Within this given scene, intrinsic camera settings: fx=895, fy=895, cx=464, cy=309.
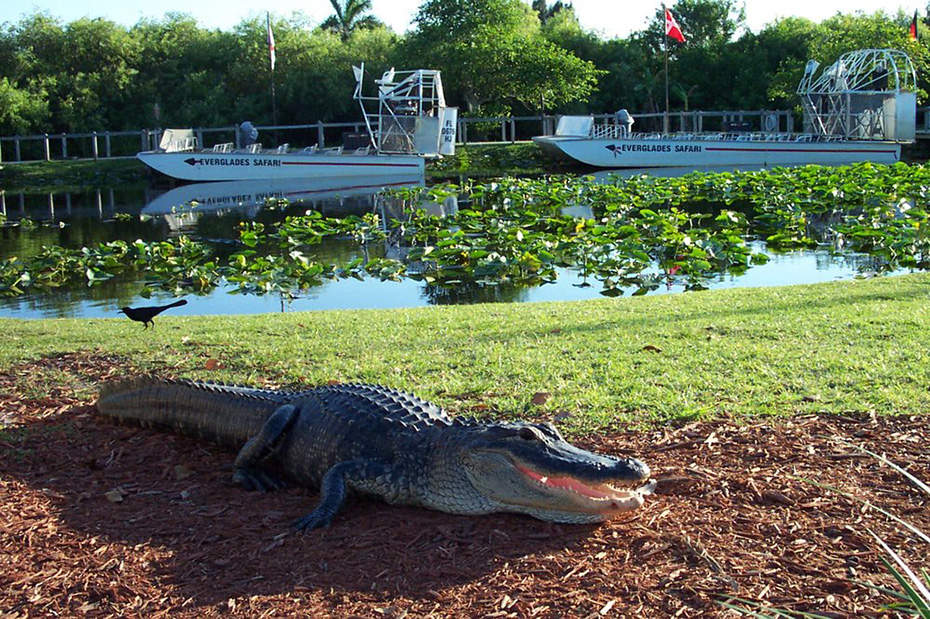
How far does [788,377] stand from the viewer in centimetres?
453

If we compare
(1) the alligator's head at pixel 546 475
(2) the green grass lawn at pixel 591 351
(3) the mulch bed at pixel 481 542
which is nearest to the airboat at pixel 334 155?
(2) the green grass lawn at pixel 591 351

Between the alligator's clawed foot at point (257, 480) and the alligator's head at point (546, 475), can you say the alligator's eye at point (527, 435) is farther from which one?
the alligator's clawed foot at point (257, 480)

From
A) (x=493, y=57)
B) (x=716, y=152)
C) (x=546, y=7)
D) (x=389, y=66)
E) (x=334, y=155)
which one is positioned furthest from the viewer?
(x=546, y=7)

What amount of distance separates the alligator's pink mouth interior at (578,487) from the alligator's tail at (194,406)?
1313 millimetres

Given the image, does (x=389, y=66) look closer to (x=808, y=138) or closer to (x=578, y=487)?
(x=808, y=138)

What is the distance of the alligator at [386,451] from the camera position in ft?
9.61

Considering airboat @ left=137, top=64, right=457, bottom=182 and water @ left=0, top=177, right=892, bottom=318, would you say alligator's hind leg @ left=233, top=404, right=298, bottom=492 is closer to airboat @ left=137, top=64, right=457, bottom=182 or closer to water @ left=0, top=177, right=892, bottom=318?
water @ left=0, top=177, right=892, bottom=318

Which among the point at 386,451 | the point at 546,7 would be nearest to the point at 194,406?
the point at 386,451

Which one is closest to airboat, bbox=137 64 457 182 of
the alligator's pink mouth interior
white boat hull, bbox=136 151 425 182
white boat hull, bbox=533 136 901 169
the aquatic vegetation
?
white boat hull, bbox=136 151 425 182

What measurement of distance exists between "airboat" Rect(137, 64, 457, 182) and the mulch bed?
21.2m

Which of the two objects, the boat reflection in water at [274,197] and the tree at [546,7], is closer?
the boat reflection in water at [274,197]

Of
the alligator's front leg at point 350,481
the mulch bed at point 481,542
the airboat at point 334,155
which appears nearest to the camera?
the mulch bed at point 481,542

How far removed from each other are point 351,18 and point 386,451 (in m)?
43.7

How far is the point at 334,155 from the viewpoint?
24453 mm
